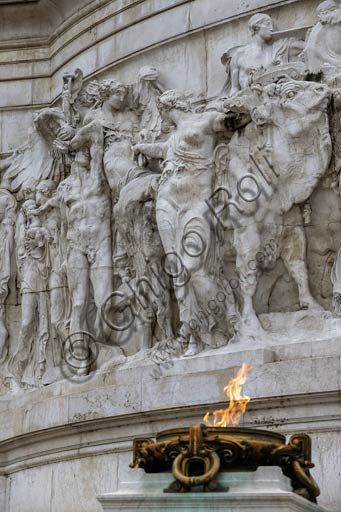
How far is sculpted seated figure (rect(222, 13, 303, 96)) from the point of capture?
48.8 feet

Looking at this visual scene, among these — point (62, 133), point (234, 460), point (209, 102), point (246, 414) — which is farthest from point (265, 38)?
point (234, 460)

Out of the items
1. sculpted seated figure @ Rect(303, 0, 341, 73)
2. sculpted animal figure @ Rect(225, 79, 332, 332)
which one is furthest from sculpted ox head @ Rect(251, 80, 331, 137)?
sculpted seated figure @ Rect(303, 0, 341, 73)

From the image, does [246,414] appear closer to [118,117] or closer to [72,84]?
[118,117]

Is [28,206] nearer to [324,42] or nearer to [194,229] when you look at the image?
[194,229]

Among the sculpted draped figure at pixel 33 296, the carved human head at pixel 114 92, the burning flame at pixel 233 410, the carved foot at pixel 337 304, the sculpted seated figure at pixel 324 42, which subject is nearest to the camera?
the burning flame at pixel 233 410

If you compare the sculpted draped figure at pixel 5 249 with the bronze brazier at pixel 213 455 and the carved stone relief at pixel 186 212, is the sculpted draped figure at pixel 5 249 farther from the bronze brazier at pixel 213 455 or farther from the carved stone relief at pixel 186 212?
the bronze brazier at pixel 213 455

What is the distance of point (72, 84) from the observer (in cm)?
1733

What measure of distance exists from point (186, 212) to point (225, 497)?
20.8 feet

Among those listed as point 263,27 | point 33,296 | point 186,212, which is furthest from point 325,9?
point 33,296

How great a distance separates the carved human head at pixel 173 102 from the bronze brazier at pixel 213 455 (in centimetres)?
653

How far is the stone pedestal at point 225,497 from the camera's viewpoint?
8.59 meters

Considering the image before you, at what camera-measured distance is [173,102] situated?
49.6 ft

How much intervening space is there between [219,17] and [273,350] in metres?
4.54

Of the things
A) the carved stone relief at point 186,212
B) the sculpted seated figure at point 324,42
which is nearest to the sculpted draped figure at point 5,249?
the carved stone relief at point 186,212
